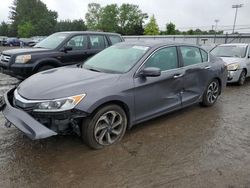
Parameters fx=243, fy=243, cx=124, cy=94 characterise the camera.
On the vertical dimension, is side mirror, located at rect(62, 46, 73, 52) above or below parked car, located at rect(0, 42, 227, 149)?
above

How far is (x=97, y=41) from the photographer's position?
27.2 feet

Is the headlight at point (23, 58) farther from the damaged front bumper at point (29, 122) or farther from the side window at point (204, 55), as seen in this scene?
the side window at point (204, 55)

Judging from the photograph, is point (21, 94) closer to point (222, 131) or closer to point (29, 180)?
point (29, 180)

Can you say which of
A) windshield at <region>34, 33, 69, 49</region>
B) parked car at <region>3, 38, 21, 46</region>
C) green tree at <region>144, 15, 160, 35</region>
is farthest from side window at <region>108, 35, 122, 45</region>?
green tree at <region>144, 15, 160, 35</region>

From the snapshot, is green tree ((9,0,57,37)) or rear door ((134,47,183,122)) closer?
rear door ((134,47,183,122))

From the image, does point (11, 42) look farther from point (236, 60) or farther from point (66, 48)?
point (236, 60)

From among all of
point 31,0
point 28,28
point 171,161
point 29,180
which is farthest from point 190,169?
point 31,0

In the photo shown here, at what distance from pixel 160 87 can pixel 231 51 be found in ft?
20.3

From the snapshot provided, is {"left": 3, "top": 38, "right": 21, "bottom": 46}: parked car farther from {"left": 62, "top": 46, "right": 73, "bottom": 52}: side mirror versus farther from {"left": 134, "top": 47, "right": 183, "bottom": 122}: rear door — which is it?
{"left": 134, "top": 47, "right": 183, "bottom": 122}: rear door

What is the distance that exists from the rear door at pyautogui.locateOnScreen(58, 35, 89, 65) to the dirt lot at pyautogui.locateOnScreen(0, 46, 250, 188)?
11.1 feet

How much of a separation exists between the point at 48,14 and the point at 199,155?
84.1 metres

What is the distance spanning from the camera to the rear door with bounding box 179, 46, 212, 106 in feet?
15.7

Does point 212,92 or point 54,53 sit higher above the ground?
point 54,53

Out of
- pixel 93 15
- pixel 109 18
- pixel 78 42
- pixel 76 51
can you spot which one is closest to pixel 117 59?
pixel 76 51
